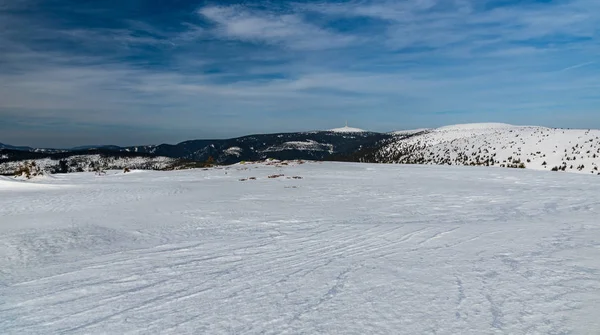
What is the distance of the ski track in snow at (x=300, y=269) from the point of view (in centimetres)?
279

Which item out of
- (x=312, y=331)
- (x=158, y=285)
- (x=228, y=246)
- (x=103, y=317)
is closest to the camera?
(x=312, y=331)

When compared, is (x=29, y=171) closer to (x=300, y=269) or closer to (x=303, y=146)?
(x=300, y=269)

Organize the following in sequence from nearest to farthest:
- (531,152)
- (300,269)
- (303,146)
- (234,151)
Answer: (300,269)
(531,152)
(234,151)
(303,146)

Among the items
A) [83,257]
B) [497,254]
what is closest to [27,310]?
[83,257]

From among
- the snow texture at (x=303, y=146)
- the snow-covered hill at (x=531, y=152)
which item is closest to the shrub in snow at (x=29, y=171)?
the snow-covered hill at (x=531, y=152)

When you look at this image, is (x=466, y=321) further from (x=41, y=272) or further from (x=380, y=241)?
(x=41, y=272)

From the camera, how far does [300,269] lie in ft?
13.1

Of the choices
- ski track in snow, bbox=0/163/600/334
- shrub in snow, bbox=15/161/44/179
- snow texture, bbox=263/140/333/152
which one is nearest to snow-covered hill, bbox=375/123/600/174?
ski track in snow, bbox=0/163/600/334

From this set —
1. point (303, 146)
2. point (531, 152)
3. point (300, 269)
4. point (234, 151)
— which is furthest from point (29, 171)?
point (303, 146)

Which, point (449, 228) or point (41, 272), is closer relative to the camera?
point (41, 272)

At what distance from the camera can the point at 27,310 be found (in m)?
Answer: 3.01

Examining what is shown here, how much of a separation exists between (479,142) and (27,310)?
41.0m

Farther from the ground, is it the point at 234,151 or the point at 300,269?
the point at 234,151

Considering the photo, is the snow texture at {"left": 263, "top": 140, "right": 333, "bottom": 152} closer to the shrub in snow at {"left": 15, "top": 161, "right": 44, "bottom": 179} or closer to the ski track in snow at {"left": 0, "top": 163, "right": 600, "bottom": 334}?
the shrub in snow at {"left": 15, "top": 161, "right": 44, "bottom": 179}
